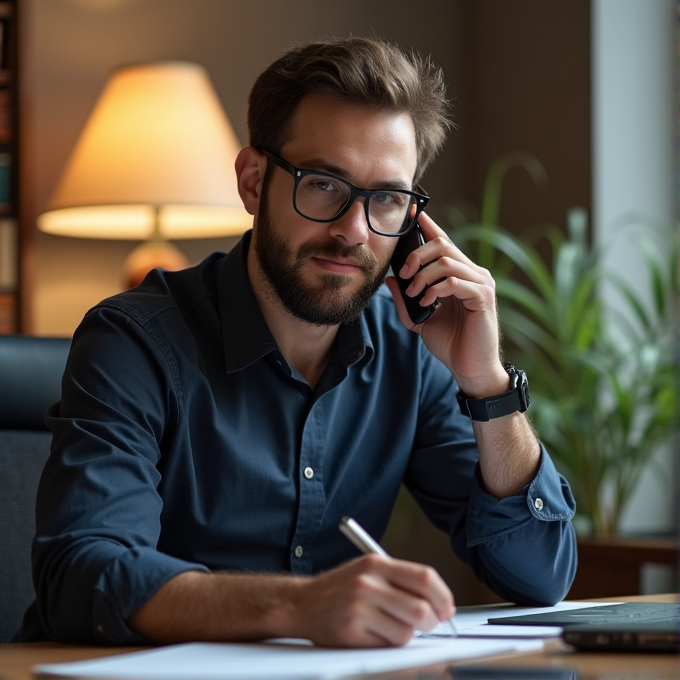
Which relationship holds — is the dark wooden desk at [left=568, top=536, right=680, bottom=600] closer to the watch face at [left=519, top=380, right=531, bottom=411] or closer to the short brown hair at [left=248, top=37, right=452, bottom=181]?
the watch face at [left=519, top=380, right=531, bottom=411]

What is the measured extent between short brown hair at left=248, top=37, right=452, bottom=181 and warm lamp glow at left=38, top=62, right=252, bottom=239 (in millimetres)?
1074

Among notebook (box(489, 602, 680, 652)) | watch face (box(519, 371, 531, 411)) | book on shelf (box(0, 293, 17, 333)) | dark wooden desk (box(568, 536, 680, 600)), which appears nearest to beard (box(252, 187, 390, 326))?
watch face (box(519, 371, 531, 411))

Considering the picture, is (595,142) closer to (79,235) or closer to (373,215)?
(79,235)

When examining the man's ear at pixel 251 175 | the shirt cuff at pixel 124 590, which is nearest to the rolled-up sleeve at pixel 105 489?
the shirt cuff at pixel 124 590

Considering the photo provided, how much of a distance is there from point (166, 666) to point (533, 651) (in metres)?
0.30

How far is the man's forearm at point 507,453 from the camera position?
53.6 inches

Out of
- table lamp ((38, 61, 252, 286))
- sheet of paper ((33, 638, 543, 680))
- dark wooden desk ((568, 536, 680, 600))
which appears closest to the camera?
sheet of paper ((33, 638, 543, 680))

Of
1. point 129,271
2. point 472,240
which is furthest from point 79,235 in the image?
point 472,240

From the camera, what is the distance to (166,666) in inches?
31.9

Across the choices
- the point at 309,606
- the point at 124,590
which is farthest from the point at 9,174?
the point at 309,606

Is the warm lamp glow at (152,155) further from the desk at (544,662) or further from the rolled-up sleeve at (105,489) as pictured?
the desk at (544,662)

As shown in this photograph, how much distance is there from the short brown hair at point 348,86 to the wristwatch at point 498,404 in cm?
35

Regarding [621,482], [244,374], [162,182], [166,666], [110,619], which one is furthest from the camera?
[621,482]

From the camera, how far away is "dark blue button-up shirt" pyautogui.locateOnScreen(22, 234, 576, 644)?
1.10 m
